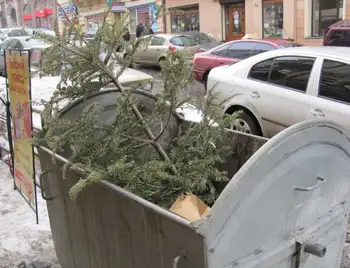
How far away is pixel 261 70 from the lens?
6320mm

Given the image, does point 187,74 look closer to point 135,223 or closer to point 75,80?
point 75,80

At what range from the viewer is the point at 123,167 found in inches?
89.7

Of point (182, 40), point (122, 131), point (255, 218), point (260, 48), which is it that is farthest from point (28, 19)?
point (255, 218)

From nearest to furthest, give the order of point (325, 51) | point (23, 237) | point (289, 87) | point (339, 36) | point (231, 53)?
point (23, 237) < point (325, 51) < point (289, 87) < point (339, 36) < point (231, 53)

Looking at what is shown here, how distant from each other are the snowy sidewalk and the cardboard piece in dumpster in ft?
5.89

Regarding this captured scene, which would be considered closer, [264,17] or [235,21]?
[264,17]

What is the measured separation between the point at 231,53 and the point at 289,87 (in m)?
Answer: 5.44

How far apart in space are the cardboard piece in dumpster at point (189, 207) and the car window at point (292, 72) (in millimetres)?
3666

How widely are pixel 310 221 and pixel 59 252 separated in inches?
74.1

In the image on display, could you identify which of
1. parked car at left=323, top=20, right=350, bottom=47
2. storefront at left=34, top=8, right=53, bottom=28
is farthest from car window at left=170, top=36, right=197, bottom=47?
storefront at left=34, top=8, right=53, bottom=28

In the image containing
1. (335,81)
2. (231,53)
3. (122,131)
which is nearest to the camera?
(122,131)

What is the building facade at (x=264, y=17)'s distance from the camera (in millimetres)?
18250

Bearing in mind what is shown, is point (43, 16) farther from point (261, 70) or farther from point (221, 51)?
point (261, 70)

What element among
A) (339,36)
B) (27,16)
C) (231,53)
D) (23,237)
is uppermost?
(27,16)
